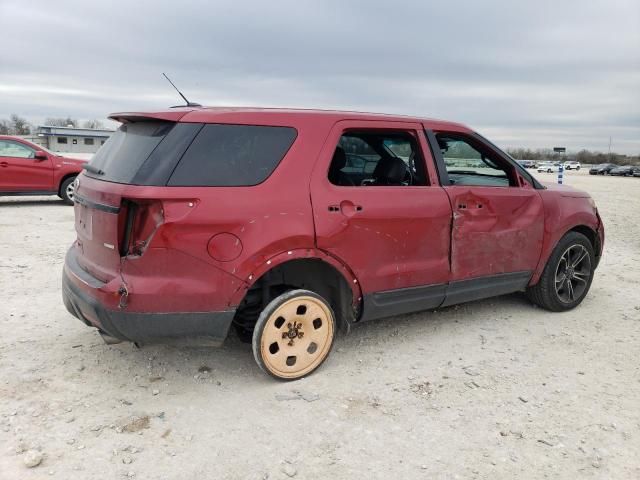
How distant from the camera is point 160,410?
309cm

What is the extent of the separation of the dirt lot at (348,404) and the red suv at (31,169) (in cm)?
777

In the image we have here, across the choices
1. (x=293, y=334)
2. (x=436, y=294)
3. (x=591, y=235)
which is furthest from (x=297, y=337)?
(x=591, y=235)

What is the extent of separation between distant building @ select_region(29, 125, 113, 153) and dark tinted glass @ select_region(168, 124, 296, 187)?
7121 centimetres

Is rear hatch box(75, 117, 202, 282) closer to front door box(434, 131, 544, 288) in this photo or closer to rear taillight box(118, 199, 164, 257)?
rear taillight box(118, 199, 164, 257)

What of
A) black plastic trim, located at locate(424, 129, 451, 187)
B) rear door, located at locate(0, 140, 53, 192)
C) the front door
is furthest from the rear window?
rear door, located at locate(0, 140, 53, 192)

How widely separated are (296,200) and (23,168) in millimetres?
10240

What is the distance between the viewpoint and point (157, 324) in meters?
3.06

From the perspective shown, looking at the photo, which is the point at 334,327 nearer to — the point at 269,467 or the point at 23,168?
the point at 269,467

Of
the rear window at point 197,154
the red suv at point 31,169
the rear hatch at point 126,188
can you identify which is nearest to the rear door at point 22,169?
the red suv at point 31,169

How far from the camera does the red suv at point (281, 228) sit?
9.92ft

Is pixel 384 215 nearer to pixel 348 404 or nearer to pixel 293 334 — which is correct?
pixel 293 334

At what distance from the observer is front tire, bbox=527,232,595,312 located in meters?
4.80

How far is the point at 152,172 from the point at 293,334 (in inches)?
52.3

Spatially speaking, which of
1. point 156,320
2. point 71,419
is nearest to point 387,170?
point 156,320
